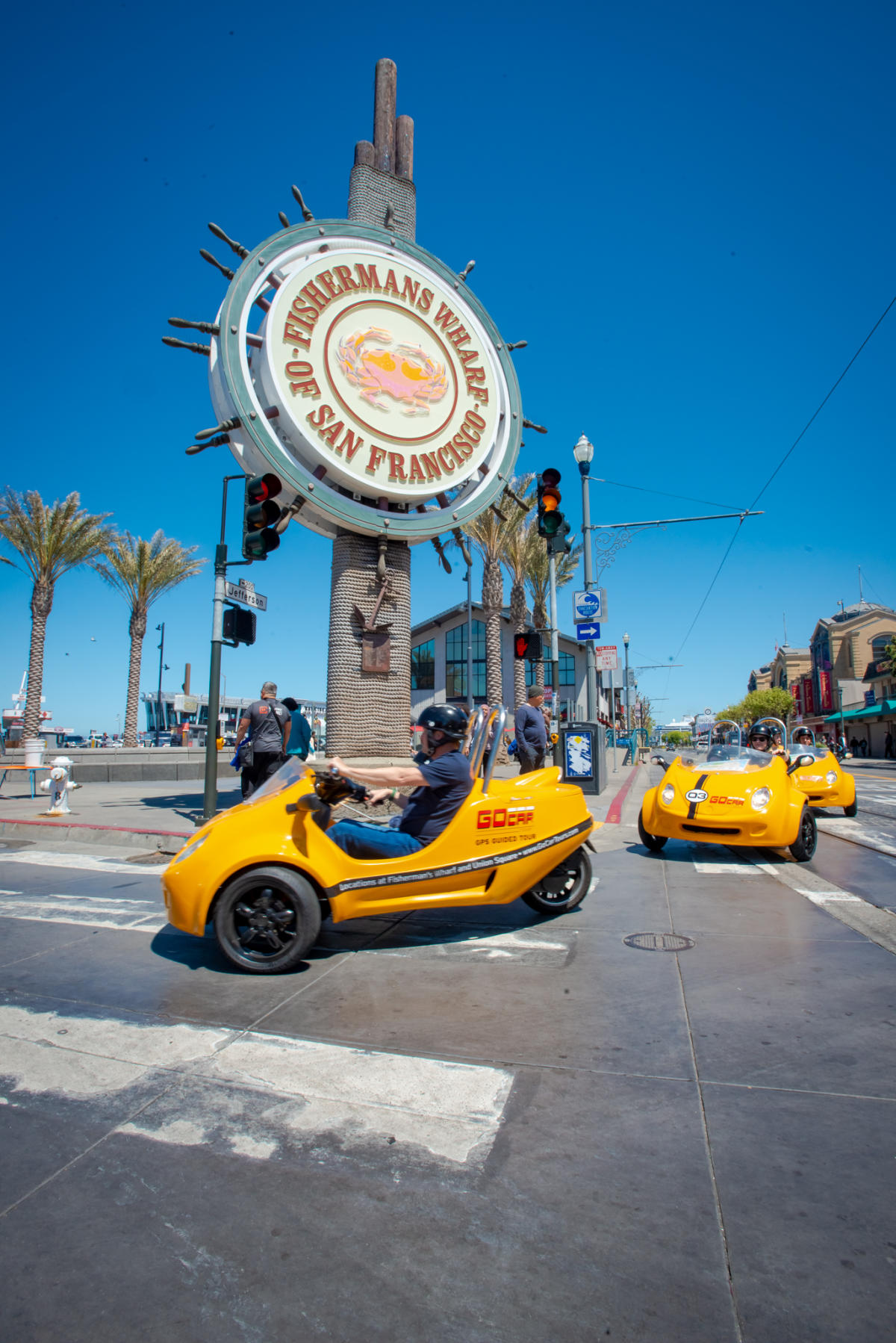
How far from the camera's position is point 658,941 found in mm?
4648

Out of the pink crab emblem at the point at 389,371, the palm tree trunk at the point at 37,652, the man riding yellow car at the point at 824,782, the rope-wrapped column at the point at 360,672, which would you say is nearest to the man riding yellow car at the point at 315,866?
the rope-wrapped column at the point at 360,672

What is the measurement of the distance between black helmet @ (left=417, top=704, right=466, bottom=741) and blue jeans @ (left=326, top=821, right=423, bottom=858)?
683 mm

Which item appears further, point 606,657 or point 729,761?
point 606,657

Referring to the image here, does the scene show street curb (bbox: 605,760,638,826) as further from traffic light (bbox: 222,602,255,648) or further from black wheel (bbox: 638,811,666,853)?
traffic light (bbox: 222,602,255,648)

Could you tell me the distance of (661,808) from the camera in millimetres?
7703

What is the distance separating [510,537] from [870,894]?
2324cm

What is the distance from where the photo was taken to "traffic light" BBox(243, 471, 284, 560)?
805 centimetres

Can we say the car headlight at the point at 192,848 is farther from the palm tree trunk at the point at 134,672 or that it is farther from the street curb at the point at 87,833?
the palm tree trunk at the point at 134,672

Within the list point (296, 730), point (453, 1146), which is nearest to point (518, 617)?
point (296, 730)

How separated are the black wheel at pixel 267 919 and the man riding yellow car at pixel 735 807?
15.2 feet

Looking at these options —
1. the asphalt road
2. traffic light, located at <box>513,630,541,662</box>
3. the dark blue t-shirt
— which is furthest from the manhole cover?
traffic light, located at <box>513,630,541,662</box>

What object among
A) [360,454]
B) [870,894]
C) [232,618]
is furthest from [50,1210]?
[360,454]

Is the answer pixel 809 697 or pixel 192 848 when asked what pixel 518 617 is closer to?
pixel 192 848

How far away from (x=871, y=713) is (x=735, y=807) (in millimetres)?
55388
